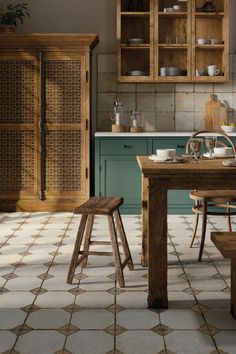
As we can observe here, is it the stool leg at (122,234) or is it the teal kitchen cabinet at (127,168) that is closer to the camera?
the stool leg at (122,234)

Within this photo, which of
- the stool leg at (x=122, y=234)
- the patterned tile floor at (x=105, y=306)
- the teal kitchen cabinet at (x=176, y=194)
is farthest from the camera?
the teal kitchen cabinet at (x=176, y=194)

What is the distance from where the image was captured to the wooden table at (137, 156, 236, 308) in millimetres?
3188

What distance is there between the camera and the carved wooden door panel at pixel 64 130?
252 inches

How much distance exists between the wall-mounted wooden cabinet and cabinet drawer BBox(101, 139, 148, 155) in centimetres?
73

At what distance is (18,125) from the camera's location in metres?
6.45

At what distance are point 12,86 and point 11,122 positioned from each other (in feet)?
1.25

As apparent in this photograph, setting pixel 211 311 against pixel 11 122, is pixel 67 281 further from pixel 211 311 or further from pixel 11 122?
pixel 11 122

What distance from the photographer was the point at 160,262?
10.6ft

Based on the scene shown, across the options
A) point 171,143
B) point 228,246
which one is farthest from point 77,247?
point 171,143

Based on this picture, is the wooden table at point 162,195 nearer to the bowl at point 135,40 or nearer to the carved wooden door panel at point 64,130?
the carved wooden door panel at point 64,130

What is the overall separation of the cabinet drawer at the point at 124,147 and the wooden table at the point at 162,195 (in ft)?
10.3

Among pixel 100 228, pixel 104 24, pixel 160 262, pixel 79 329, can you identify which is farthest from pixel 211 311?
pixel 104 24

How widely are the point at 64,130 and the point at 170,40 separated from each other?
5.18 feet

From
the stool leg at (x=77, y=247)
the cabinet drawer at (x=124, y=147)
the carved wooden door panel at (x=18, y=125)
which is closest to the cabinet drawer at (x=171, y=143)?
the cabinet drawer at (x=124, y=147)
